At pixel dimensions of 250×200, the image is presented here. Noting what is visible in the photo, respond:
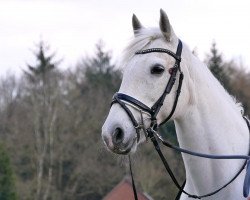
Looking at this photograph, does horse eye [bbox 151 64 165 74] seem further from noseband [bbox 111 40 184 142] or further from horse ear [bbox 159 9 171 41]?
horse ear [bbox 159 9 171 41]

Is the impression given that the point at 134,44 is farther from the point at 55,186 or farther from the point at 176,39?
the point at 55,186

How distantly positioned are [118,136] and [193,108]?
83 cm

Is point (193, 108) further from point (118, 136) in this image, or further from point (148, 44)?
point (118, 136)

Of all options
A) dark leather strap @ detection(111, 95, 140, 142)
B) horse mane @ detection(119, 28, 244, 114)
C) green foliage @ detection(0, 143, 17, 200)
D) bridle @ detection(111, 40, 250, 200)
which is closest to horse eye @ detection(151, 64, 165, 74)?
bridle @ detection(111, 40, 250, 200)

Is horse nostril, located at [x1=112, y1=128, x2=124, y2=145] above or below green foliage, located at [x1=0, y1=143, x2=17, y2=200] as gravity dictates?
below

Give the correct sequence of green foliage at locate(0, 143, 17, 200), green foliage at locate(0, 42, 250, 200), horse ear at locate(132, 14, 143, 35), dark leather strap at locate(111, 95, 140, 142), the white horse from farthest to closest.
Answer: green foliage at locate(0, 42, 250, 200) < green foliage at locate(0, 143, 17, 200) < horse ear at locate(132, 14, 143, 35) < the white horse < dark leather strap at locate(111, 95, 140, 142)

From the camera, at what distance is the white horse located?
18.0ft

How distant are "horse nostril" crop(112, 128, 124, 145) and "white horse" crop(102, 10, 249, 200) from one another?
0.24 metres

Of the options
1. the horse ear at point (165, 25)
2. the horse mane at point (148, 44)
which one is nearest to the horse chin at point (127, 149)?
the horse mane at point (148, 44)

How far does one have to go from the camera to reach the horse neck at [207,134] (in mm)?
5715

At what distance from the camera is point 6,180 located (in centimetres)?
3388

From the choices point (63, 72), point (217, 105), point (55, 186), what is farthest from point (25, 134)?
point (217, 105)

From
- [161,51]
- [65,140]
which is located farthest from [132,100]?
[65,140]

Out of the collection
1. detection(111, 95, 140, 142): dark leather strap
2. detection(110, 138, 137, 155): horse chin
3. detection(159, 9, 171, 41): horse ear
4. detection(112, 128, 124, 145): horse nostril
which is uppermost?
detection(159, 9, 171, 41): horse ear
